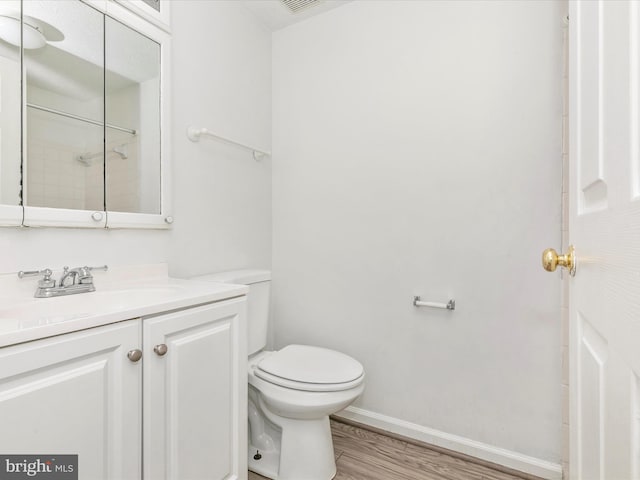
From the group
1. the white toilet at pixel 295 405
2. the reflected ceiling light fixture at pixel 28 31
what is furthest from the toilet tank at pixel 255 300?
the reflected ceiling light fixture at pixel 28 31

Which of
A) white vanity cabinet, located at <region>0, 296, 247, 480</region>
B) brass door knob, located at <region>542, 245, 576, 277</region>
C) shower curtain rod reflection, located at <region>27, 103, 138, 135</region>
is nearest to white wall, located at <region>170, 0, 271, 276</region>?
shower curtain rod reflection, located at <region>27, 103, 138, 135</region>

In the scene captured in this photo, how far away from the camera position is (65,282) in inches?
46.1

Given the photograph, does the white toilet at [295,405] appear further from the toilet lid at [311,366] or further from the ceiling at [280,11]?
the ceiling at [280,11]

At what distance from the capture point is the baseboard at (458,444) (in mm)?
1466

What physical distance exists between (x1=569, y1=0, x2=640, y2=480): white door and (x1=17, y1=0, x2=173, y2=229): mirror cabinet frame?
56.8 inches

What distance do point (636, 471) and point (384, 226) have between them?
4.88 feet

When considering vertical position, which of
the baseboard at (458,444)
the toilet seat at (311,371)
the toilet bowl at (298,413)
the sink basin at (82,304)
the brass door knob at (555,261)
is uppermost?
the brass door knob at (555,261)

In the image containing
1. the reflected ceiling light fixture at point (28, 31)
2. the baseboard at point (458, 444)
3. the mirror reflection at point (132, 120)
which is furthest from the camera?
the baseboard at point (458, 444)

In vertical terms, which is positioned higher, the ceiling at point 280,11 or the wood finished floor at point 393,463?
the ceiling at point 280,11

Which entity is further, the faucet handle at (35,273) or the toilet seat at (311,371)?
the toilet seat at (311,371)

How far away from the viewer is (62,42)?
1.22m

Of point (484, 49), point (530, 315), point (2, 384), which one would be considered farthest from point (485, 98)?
point (2, 384)

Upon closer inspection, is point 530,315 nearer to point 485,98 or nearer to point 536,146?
point 536,146

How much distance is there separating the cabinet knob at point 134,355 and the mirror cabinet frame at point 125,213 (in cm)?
59
